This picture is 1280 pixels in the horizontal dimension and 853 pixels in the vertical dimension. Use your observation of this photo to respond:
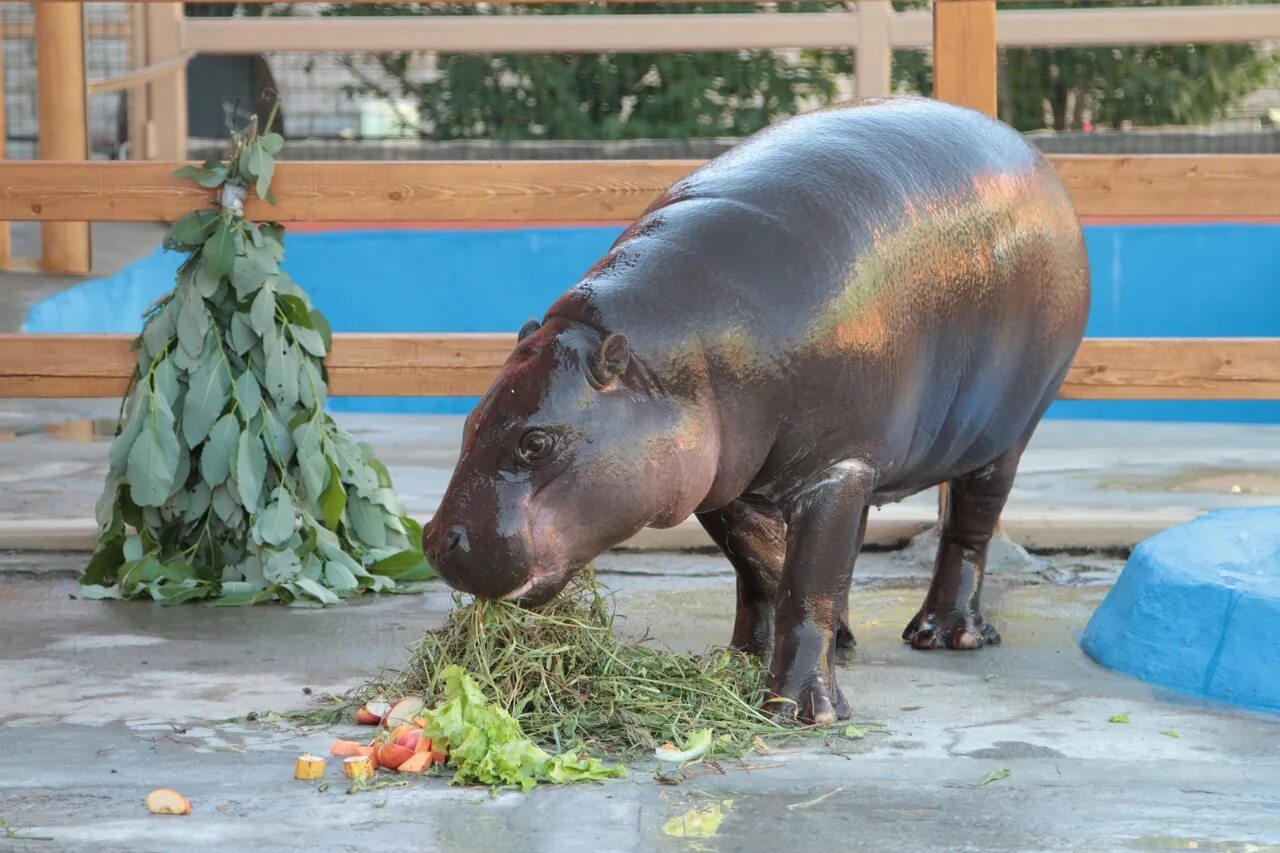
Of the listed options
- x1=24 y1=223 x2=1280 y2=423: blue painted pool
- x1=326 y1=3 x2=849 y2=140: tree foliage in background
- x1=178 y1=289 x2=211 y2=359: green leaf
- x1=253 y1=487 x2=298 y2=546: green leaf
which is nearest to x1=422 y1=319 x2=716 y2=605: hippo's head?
x1=253 y1=487 x2=298 y2=546: green leaf

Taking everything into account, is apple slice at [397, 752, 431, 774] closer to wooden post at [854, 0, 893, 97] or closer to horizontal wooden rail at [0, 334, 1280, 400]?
horizontal wooden rail at [0, 334, 1280, 400]

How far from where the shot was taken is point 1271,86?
502 inches

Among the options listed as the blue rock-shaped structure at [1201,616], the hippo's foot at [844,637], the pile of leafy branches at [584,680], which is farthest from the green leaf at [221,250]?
the blue rock-shaped structure at [1201,616]

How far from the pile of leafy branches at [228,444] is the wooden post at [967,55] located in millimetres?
1801

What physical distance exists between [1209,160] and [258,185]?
2.62 meters

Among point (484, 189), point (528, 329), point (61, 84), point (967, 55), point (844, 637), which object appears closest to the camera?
point (528, 329)

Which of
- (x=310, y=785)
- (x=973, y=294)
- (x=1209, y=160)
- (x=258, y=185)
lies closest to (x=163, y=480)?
(x=258, y=185)

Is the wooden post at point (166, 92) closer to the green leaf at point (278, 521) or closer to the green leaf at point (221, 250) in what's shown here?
the green leaf at point (221, 250)

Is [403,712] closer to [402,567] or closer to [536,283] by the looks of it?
[402,567]

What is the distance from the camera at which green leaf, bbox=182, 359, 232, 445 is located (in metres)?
4.82

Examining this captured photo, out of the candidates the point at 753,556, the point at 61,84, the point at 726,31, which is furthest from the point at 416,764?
the point at 726,31

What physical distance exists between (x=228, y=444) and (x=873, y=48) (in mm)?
6039

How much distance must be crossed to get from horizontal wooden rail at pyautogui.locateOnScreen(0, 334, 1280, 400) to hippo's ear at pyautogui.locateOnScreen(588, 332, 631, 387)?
198 cm

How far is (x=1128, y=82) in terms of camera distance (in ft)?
41.2
